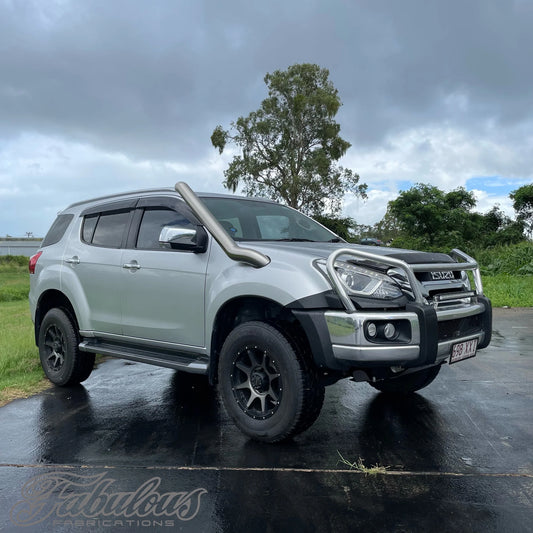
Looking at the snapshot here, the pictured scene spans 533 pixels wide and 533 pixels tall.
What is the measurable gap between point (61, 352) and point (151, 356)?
167 centimetres

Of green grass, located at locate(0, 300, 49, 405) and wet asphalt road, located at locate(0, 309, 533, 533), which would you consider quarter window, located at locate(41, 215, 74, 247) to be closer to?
green grass, located at locate(0, 300, 49, 405)

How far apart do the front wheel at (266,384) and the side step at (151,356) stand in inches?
10.9

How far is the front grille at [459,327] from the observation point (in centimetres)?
378

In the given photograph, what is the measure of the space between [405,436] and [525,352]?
3770mm

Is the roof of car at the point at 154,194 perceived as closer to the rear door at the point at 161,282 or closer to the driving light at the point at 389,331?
the rear door at the point at 161,282

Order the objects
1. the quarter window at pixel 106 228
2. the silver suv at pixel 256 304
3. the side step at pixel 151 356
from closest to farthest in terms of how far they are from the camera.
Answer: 1. the silver suv at pixel 256 304
2. the side step at pixel 151 356
3. the quarter window at pixel 106 228

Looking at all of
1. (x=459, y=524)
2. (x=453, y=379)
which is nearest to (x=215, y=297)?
(x=459, y=524)

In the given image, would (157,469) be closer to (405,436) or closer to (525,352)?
(405,436)

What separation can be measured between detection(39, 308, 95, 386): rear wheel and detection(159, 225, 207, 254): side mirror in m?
1.92

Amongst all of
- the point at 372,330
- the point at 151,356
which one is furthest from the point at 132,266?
the point at 372,330

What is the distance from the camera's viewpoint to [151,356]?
14.9 feet

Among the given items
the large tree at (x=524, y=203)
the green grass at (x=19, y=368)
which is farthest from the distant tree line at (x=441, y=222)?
the green grass at (x=19, y=368)

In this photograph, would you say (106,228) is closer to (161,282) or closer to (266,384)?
(161,282)

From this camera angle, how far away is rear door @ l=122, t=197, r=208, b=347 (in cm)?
424
